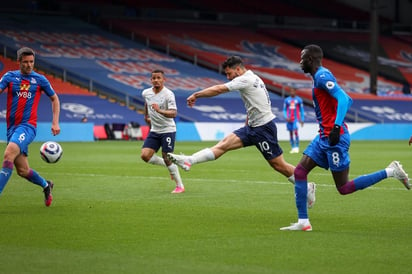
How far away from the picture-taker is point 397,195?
14.8 meters

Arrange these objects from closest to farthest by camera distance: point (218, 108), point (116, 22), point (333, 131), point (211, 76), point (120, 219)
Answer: point (333, 131) → point (120, 219) → point (218, 108) → point (211, 76) → point (116, 22)

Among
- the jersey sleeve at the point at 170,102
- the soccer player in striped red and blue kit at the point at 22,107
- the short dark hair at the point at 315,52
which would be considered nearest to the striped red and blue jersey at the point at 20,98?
the soccer player in striped red and blue kit at the point at 22,107

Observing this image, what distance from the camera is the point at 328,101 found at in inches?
401

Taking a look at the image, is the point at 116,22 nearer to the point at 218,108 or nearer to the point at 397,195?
the point at 218,108

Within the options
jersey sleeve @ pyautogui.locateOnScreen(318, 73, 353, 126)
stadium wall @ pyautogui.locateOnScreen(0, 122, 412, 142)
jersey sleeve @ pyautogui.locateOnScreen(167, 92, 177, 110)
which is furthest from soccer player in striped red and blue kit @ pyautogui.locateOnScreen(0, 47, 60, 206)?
stadium wall @ pyautogui.locateOnScreen(0, 122, 412, 142)

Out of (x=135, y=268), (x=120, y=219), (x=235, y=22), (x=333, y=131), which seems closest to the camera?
(x=135, y=268)

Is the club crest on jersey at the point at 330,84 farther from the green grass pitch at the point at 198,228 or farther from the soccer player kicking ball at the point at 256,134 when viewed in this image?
the soccer player kicking ball at the point at 256,134

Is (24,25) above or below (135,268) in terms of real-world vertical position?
below

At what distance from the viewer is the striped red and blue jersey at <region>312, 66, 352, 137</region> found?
9864 mm

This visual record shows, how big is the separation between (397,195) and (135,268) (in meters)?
8.11

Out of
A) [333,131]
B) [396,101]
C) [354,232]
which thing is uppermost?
[333,131]

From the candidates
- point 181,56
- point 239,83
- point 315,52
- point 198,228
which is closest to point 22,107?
point 239,83

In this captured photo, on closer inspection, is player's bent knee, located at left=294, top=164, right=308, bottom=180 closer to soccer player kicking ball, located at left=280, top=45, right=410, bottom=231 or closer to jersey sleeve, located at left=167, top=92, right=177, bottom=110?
soccer player kicking ball, located at left=280, top=45, right=410, bottom=231

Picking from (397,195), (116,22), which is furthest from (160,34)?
(397,195)
